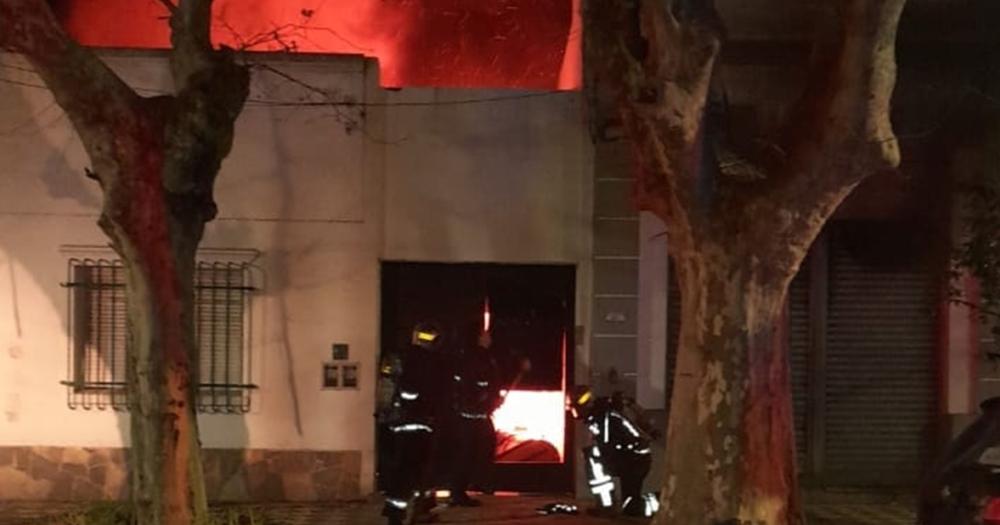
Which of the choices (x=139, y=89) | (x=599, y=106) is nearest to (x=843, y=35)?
(x=599, y=106)

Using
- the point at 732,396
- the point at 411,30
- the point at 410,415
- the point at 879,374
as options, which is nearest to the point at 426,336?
the point at 410,415

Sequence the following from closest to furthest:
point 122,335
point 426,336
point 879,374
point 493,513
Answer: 1. point 426,336
2. point 493,513
3. point 122,335
4. point 879,374

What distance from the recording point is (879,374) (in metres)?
12.3

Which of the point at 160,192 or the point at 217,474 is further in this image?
the point at 217,474

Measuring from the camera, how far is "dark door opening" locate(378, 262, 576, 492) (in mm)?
11836

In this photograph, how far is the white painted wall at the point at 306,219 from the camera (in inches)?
452

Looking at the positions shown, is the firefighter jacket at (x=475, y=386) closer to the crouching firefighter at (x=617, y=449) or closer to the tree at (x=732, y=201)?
the crouching firefighter at (x=617, y=449)

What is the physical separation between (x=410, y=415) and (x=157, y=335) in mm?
2206

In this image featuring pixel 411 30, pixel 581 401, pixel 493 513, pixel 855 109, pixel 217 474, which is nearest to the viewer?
pixel 855 109

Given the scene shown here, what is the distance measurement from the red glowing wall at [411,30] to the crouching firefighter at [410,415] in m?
3.66

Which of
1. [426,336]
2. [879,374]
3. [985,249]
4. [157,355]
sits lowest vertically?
[879,374]

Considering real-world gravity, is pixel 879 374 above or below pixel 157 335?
below

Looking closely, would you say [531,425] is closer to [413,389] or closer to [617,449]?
[617,449]

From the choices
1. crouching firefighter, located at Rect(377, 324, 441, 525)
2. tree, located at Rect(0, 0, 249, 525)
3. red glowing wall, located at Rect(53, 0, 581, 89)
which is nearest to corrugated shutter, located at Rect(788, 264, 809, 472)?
red glowing wall, located at Rect(53, 0, 581, 89)
